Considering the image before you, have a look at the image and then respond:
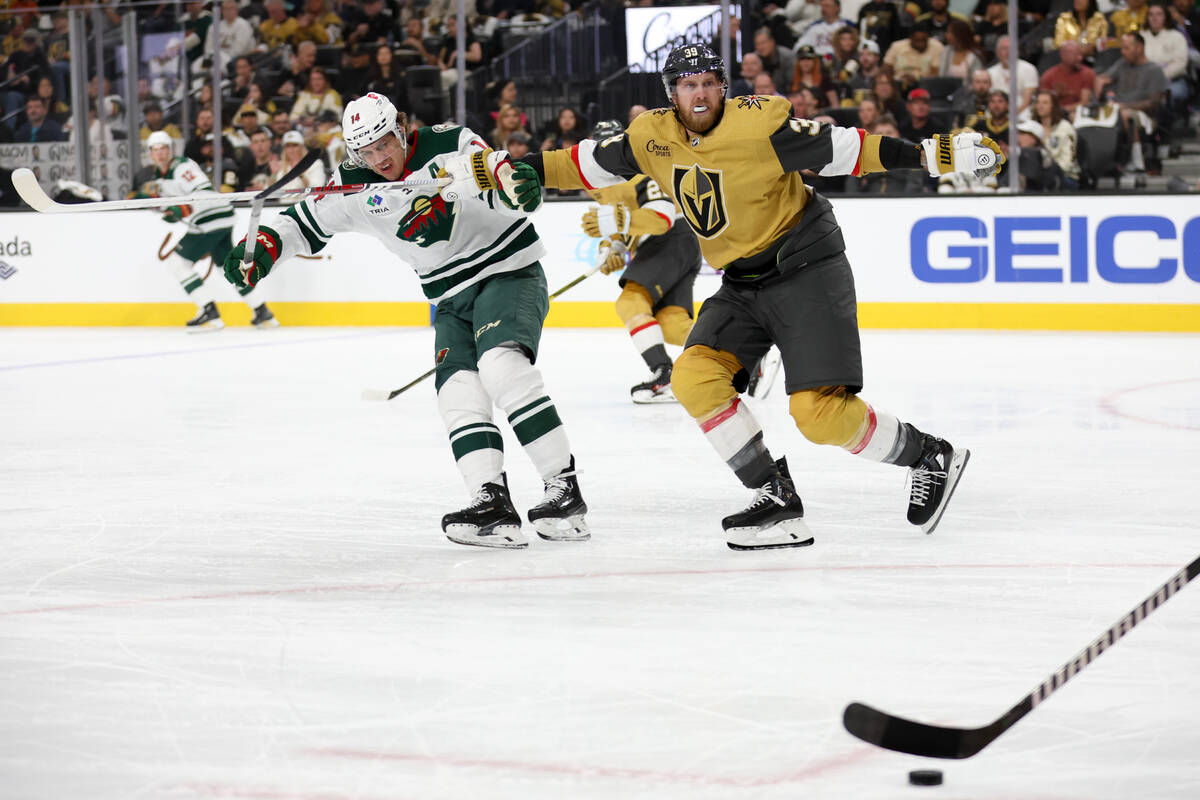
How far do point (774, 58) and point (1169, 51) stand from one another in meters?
2.42

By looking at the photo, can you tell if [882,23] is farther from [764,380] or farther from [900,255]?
[764,380]

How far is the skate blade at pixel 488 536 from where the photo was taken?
3.54 metres

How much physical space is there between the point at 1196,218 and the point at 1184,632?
6353mm

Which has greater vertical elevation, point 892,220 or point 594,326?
point 892,220

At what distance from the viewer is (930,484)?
3.57 m

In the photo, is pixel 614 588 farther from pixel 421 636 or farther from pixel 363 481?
pixel 363 481

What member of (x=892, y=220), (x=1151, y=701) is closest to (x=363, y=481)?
(x=1151, y=701)

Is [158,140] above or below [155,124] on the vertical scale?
below

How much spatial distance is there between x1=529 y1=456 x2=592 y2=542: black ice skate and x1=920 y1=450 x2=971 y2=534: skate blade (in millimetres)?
823

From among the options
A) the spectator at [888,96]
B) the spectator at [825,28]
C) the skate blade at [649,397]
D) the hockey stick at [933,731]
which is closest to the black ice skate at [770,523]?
the hockey stick at [933,731]

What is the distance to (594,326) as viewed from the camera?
32.5 ft

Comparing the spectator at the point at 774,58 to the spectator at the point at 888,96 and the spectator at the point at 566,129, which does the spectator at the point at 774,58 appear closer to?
the spectator at the point at 888,96

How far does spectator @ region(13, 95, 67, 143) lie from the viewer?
1076 centimetres

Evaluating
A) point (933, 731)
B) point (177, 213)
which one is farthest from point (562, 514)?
point (177, 213)
